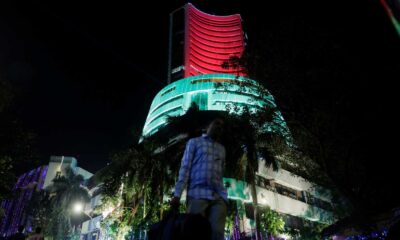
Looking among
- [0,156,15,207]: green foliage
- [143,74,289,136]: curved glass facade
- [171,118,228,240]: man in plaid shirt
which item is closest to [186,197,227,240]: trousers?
[171,118,228,240]: man in plaid shirt

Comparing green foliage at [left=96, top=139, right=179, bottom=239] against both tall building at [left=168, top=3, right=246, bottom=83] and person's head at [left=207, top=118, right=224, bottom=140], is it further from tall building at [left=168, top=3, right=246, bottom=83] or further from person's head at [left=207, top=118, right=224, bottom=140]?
tall building at [left=168, top=3, right=246, bottom=83]

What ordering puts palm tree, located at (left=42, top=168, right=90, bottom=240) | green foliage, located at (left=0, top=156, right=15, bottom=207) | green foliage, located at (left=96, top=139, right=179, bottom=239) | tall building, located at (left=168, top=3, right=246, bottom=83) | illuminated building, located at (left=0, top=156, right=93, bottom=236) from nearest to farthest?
green foliage, located at (left=0, top=156, right=15, bottom=207) → green foliage, located at (left=96, top=139, right=179, bottom=239) → palm tree, located at (left=42, top=168, right=90, bottom=240) → tall building, located at (left=168, top=3, right=246, bottom=83) → illuminated building, located at (left=0, top=156, right=93, bottom=236)

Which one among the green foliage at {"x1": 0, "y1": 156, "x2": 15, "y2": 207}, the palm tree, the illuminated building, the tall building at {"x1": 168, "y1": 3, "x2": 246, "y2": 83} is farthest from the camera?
the illuminated building

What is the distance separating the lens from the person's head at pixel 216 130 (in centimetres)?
437

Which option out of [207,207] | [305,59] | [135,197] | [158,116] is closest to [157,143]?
[135,197]

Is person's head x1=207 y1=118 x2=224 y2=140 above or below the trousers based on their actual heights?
above

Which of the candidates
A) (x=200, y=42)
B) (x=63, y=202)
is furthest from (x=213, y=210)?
(x=200, y=42)

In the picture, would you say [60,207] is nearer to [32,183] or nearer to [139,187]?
[139,187]

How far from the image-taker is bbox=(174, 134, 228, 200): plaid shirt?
3.81 metres

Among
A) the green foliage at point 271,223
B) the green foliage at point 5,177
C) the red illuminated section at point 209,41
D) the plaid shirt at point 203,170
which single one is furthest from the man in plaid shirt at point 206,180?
the red illuminated section at point 209,41

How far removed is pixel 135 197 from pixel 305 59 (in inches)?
598

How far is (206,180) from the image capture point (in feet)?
12.7

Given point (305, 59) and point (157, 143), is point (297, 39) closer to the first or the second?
point (305, 59)

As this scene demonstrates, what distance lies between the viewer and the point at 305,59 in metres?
14.3
